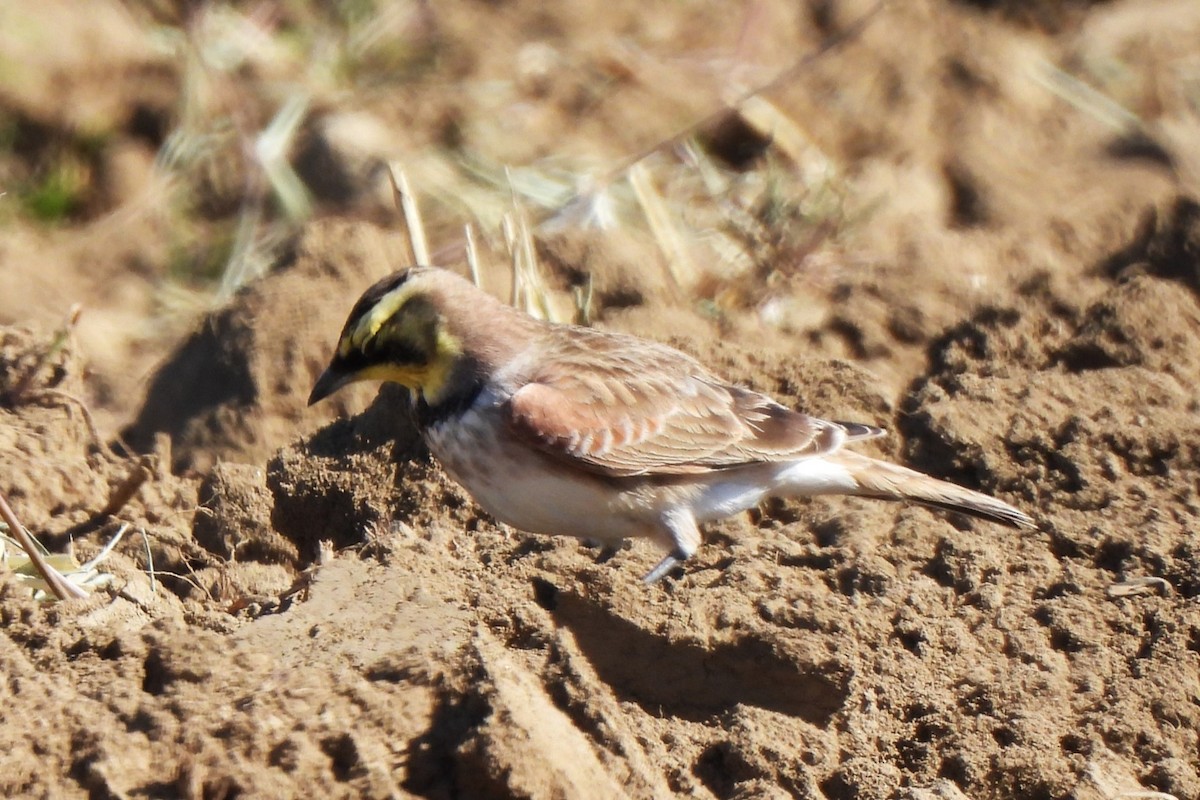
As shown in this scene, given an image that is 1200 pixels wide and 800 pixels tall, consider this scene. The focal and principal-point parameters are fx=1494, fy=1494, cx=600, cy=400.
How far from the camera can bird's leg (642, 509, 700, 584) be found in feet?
20.7

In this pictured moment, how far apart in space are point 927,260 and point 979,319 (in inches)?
41.3

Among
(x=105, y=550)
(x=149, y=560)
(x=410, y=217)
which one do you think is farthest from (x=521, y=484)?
(x=410, y=217)

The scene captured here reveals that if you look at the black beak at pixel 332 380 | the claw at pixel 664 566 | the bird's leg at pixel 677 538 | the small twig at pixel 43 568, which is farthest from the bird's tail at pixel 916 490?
the small twig at pixel 43 568

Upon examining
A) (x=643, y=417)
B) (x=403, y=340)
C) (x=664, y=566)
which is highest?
(x=403, y=340)

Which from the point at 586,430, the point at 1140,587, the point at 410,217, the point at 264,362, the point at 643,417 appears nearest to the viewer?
the point at 1140,587

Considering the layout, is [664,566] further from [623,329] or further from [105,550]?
[105,550]

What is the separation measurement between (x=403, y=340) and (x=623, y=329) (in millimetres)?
1951

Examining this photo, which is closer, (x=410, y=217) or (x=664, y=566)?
(x=664, y=566)

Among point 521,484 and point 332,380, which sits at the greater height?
point 332,380

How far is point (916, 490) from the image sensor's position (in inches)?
260

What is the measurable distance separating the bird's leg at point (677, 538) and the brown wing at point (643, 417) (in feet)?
0.70

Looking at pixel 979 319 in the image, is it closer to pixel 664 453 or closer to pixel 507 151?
pixel 664 453

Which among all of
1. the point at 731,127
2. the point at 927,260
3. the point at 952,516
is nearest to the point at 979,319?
the point at 927,260

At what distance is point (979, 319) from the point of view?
8180mm
